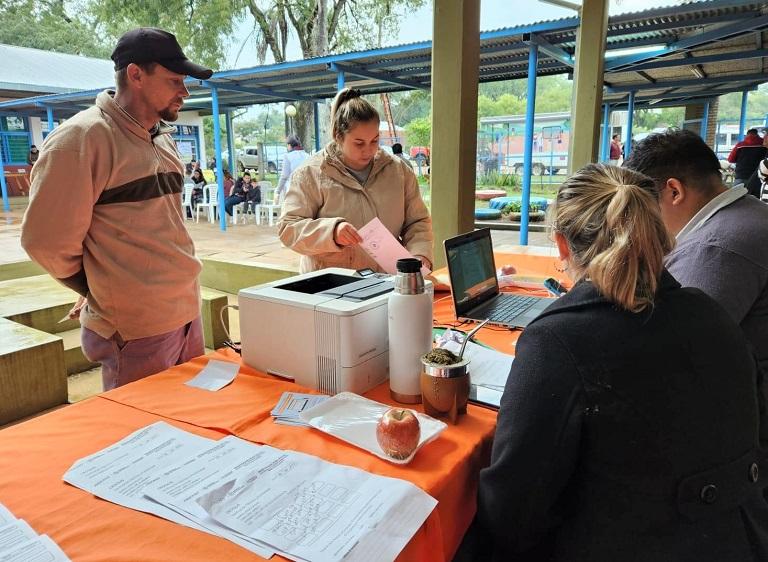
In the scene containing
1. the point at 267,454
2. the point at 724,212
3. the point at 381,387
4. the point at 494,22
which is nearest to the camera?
the point at 267,454

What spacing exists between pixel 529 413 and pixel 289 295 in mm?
704

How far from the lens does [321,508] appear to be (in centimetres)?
85

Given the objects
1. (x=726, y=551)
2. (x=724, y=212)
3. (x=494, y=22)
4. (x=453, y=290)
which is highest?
(x=494, y=22)

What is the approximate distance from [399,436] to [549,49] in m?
6.18

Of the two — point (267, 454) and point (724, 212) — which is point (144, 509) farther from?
point (724, 212)

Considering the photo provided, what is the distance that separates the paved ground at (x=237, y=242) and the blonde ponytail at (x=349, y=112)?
3.20 m

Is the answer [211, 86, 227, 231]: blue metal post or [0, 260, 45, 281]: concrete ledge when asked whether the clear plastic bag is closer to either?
[0, 260, 45, 281]: concrete ledge

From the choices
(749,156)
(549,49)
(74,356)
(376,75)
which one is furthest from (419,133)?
(74,356)

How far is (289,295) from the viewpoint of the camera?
4.43ft

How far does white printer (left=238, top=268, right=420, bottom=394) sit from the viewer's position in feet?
4.09

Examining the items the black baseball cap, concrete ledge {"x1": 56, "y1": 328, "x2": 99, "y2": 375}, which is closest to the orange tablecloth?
the black baseball cap

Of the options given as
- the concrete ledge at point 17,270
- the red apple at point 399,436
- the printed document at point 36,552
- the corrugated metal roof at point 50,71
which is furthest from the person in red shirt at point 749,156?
the corrugated metal roof at point 50,71

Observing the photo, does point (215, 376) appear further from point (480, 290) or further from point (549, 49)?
point (549, 49)

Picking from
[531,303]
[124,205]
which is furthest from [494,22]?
[124,205]
